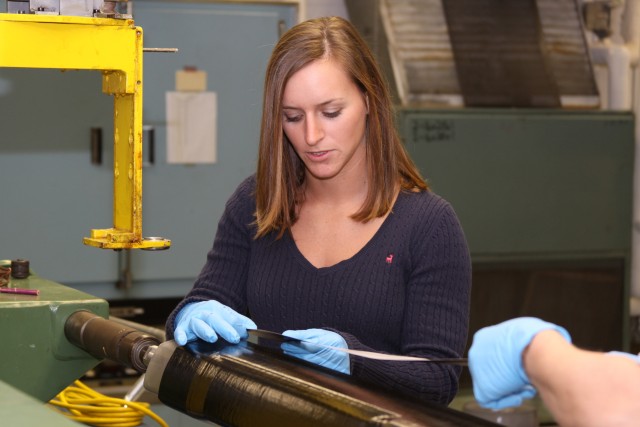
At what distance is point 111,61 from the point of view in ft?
4.79

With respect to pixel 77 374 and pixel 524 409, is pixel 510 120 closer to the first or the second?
pixel 524 409

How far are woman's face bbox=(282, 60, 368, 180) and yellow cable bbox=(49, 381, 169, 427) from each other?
540 millimetres

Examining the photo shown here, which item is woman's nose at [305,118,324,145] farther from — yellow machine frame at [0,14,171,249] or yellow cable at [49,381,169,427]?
yellow cable at [49,381,169,427]

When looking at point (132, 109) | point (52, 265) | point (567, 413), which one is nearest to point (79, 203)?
point (52, 265)

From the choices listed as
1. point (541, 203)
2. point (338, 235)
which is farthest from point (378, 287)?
point (541, 203)

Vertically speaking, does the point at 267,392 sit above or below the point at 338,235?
below

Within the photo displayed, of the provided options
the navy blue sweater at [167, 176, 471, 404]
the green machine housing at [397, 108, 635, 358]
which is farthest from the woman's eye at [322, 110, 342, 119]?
the green machine housing at [397, 108, 635, 358]

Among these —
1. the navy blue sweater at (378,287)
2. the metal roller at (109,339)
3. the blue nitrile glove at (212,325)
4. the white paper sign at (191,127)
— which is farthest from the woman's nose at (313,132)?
the white paper sign at (191,127)

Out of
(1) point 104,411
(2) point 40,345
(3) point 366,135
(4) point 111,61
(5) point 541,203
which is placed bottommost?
(1) point 104,411

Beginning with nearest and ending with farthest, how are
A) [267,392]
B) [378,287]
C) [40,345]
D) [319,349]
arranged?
1. [267,392]
2. [319,349]
3. [378,287]
4. [40,345]

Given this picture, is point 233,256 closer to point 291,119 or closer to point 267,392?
point 291,119

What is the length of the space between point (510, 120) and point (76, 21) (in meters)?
2.50

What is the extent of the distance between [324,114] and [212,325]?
0.40 metres

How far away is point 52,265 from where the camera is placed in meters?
4.15
